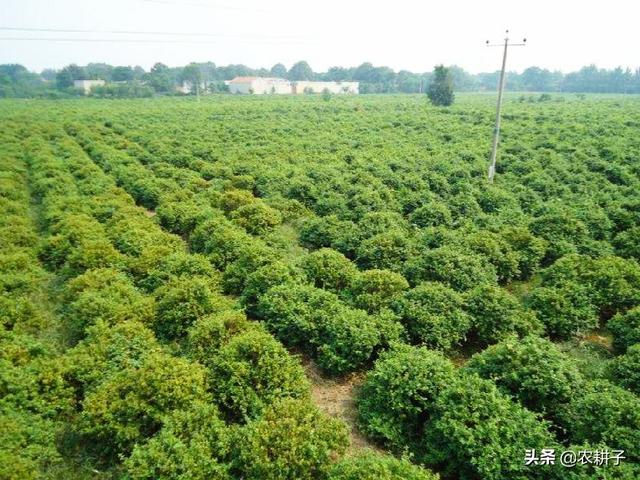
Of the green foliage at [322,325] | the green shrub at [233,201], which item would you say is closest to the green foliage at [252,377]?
the green foliage at [322,325]

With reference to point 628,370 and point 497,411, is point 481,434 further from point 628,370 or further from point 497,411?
point 628,370

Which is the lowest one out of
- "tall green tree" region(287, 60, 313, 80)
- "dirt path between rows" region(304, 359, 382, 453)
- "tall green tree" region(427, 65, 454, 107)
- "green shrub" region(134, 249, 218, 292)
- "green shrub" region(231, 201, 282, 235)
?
"dirt path between rows" region(304, 359, 382, 453)

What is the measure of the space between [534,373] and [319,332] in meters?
3.94

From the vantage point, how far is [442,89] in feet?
196

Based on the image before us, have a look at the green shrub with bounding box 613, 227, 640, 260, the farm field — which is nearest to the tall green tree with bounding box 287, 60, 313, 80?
the farm field

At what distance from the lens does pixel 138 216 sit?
15227 millimetres

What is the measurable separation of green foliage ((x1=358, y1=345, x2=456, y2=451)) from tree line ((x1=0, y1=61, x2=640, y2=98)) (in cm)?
8609

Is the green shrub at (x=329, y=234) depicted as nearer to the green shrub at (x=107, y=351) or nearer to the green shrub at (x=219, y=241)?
the green shrub at (x=219, y=241)

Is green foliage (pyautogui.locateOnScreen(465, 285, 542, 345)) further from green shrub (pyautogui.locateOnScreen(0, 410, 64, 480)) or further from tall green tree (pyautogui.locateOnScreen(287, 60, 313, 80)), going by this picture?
tall green tree (pyautogui.locateOnScreen(287, 60, 313, 80))

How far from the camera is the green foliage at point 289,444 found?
226 inches

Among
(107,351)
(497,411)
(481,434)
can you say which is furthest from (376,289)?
(107,351)

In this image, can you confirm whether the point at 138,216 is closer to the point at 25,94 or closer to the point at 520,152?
the point at 520,152

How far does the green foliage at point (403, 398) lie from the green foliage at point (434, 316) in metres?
1.30

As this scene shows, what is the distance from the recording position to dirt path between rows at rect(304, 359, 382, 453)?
7.10m
